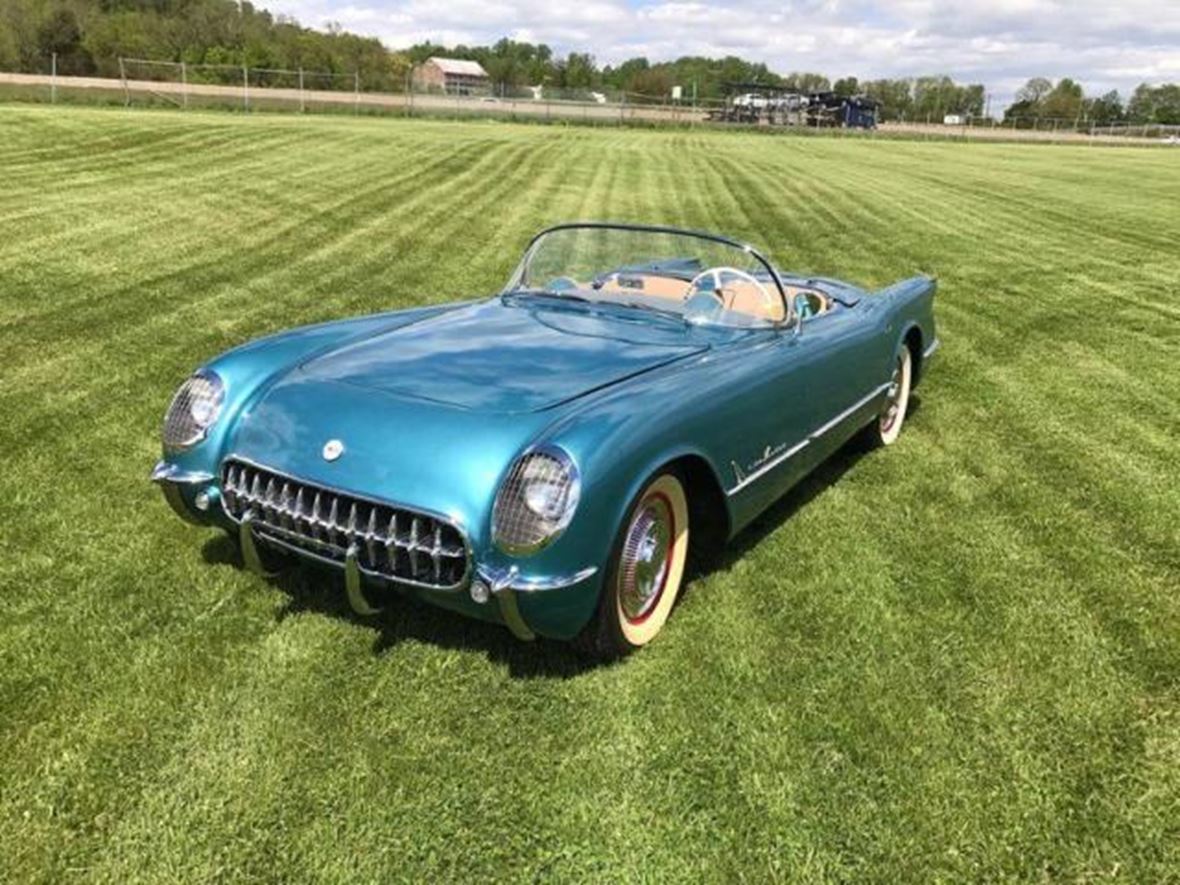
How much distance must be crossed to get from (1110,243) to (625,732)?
14270 millimetres

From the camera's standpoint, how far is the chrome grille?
121 inches

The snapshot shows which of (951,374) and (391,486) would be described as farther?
(951,374)

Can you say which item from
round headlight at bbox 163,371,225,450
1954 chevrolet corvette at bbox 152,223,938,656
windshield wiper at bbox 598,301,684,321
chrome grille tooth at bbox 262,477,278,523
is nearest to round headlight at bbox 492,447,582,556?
1954 chevrolet corvette at bbox 152,223,938,656

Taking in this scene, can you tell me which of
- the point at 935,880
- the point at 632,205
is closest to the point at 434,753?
the point at 935,880

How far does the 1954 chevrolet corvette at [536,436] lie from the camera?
3061mm

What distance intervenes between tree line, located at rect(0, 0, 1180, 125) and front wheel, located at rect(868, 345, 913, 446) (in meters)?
41.3

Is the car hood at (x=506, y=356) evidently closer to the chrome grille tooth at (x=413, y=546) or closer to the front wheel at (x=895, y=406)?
the chrome grille tooth at (x=413, y=546)

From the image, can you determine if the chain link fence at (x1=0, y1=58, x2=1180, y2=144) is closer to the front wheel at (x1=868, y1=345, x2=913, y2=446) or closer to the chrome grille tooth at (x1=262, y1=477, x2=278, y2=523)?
the front wheel at (x1=868, y1=345, x2=913, y2=446)

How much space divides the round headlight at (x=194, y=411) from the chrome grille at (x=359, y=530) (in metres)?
0.40

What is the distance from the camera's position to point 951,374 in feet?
25.1

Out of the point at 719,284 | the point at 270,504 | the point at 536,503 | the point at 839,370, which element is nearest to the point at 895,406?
the point at 839,370

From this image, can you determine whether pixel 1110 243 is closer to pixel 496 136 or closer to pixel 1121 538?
pixel 1121 538

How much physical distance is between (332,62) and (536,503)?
265 ft

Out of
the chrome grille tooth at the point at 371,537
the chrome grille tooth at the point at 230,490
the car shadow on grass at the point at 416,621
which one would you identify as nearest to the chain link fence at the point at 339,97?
the car shadow on grass at the point at 416,621
